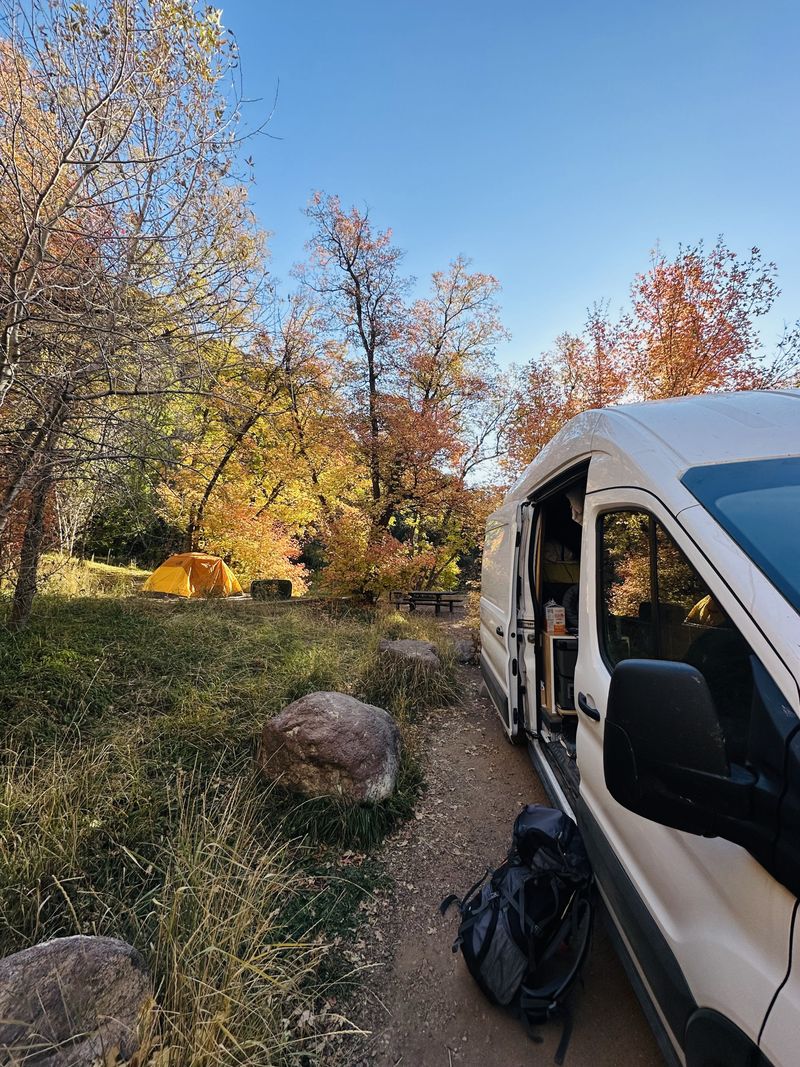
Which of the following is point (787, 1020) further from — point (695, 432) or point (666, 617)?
point (695, 432)

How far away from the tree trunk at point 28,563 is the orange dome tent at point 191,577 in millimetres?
5704

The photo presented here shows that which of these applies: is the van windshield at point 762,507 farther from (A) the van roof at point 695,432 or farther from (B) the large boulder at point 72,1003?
(B) the large boulder at point 72,1003

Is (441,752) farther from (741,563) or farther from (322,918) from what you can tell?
(741,563)

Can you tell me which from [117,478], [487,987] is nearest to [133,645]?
[117,478]

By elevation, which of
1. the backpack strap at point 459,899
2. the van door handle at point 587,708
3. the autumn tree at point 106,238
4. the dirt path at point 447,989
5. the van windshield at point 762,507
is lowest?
the dirt path at point 447,989

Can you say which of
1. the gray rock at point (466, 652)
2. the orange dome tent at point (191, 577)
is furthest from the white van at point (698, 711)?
the orange dome tent at point (191, 577)

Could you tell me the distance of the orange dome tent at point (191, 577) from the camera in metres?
11.6

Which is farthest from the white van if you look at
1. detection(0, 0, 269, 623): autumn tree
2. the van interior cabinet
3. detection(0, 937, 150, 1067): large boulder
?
detection(0, 0, 269, 623): autumn tree

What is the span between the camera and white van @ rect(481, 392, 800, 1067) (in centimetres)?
94

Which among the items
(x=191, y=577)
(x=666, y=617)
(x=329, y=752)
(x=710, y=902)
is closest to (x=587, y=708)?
(x=666, y=617)

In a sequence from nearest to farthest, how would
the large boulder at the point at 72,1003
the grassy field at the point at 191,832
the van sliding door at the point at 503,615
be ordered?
the large boulder at the point at 72,1003, the grassy field at the point at 191,832, the van sliding door at the point at 503,615

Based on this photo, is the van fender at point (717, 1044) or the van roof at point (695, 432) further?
the van roof at point (695, 432)

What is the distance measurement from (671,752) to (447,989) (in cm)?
200

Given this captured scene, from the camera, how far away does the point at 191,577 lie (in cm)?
1184
